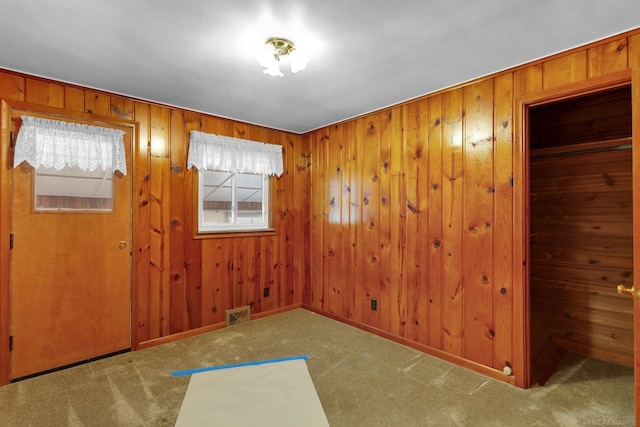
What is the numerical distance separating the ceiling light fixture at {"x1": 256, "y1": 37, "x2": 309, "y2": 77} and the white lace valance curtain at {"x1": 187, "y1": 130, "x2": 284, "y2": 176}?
158 cm

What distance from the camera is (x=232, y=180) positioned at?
368 cm

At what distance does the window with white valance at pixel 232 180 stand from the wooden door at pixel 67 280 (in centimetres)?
70

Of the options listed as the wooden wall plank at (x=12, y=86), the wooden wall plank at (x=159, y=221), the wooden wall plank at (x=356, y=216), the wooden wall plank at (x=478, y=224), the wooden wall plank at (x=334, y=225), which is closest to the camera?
the wooden wall plank at (x=12, y=86)

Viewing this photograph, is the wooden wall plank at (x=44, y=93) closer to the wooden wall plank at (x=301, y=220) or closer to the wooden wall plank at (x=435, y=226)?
the wooden wall plank at (x=301, y=220)

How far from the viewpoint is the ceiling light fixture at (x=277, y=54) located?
6.34ft

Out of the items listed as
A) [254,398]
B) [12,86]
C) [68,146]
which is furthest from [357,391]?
[12,86]

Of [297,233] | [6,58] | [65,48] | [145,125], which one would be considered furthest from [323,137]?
[6,58]

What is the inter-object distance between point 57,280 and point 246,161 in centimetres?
204

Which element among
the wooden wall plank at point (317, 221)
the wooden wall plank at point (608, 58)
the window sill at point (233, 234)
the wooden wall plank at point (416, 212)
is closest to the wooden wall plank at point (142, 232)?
the window sill at point (233, 234)

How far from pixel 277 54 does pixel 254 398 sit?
79.5 inches

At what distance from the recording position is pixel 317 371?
255 centimetres

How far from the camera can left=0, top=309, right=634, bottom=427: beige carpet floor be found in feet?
6.47

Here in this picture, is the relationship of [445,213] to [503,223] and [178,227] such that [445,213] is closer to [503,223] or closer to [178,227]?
[503,223]

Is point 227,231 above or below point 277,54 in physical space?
below
